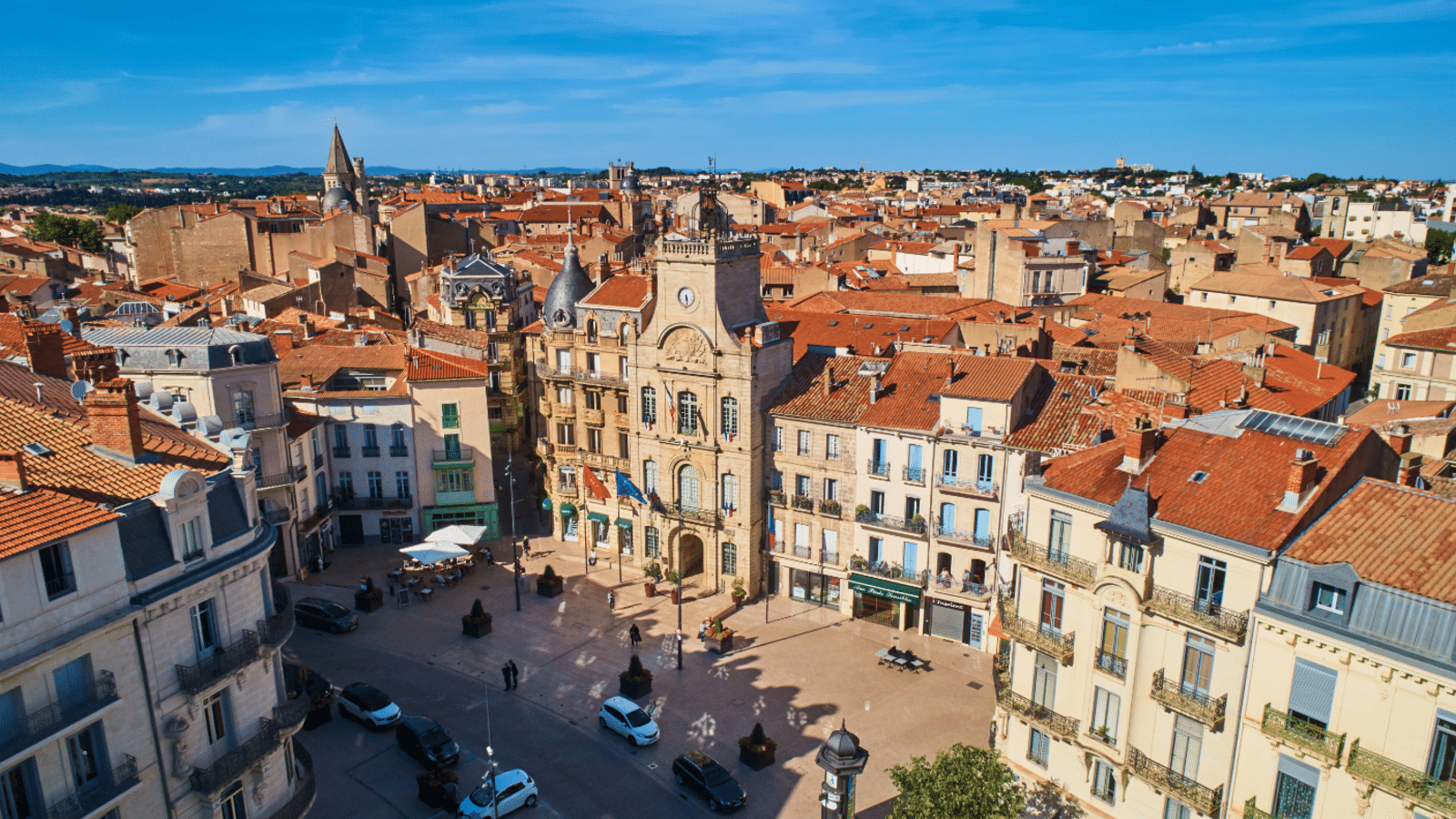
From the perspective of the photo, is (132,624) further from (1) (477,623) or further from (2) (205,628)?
(1) (477,623)

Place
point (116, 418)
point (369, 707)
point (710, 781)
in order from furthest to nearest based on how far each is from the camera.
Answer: point (369, 707), point (710, 781), point (116, 418)

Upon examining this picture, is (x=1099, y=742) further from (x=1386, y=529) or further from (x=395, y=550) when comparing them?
(x=395, y=550)

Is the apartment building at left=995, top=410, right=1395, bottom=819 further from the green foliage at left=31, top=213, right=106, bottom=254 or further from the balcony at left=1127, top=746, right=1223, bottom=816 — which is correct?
the green foliage at left=31, top=213, right=106, bottom=254

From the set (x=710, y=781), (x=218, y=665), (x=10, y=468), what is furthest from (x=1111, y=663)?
(x=10, y=468)

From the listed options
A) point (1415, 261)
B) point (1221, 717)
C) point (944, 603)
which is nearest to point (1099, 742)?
point (1221, 717)

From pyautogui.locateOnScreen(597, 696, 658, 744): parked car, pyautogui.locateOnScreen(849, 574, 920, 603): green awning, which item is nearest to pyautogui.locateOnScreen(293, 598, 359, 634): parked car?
pyautogui.locateOnScreen(597, 696, 658, 744): parked car

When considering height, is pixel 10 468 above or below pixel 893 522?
above

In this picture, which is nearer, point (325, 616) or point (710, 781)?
point (710, 781)
